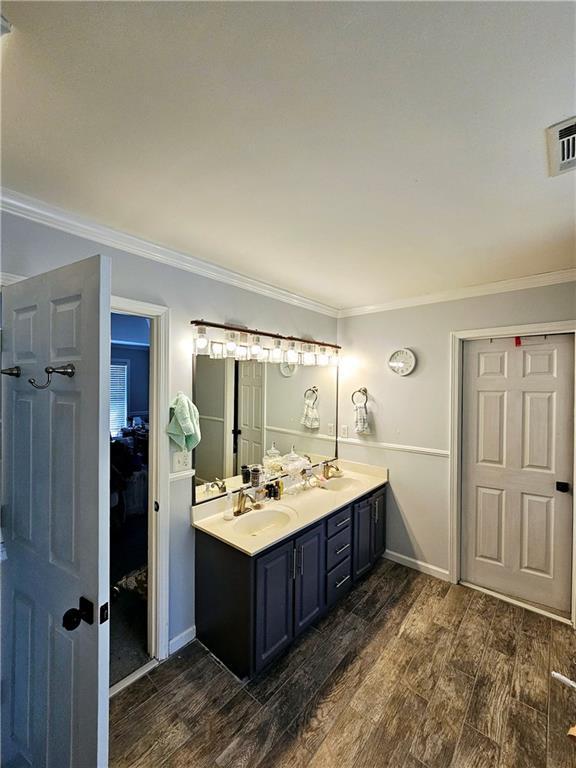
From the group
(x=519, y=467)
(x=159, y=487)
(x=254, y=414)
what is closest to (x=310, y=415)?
(x=254, y=414)

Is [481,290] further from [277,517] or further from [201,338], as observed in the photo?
[277,517]

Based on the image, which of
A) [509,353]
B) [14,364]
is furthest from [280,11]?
[509,353]

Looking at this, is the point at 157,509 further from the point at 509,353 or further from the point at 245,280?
the point at 509,353

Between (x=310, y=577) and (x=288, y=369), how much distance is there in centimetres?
167

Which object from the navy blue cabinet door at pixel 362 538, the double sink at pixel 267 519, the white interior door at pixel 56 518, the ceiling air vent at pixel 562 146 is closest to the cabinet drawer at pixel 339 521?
the navy blue cabinet door at pixel 362 538

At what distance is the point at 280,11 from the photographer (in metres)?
0.70

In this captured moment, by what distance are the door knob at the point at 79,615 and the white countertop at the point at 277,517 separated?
90cm

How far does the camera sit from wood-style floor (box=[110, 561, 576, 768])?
150 cm

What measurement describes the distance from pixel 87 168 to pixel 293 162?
79 centimetres

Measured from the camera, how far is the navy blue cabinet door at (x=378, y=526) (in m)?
2.94

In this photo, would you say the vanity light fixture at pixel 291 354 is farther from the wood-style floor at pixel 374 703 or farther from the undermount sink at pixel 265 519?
the wood-style floor at pixel 374 703

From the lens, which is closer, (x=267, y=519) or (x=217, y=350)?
(x=217, y=350)

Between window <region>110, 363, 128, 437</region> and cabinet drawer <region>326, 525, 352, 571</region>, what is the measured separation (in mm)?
4281

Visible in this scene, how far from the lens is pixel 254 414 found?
8.80 feet
